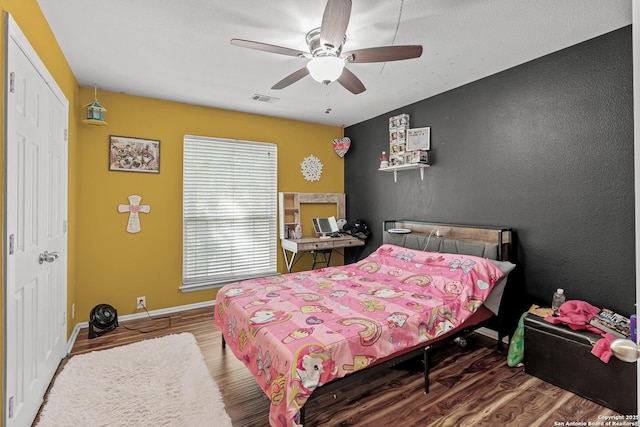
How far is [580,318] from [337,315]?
174 centimetres

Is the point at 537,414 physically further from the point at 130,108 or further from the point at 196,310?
the point at 130,108

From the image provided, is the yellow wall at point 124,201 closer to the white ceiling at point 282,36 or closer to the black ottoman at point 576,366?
the white ceiling at point 282,36

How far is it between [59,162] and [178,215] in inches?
57.5

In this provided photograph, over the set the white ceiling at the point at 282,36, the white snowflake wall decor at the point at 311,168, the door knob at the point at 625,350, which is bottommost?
the door knob at the point at 625,350

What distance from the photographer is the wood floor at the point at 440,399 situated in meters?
1.96

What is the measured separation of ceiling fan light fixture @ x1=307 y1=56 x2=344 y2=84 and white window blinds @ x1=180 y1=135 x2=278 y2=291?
7.90 feet

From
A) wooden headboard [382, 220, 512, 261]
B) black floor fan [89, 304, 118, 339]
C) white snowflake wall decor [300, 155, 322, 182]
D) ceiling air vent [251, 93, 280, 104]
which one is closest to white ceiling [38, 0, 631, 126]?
ceiling air vent [251, 93, 280, 104]

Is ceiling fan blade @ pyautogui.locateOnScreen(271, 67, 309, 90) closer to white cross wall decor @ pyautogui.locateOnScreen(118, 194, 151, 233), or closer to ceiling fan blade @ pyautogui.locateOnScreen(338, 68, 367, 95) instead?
ceiling fan blade @ pyautogui.locateOnScreen(338, 68, 367, 95)

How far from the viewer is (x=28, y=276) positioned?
181 cm

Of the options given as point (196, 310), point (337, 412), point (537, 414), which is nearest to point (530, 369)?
point (537, 414)

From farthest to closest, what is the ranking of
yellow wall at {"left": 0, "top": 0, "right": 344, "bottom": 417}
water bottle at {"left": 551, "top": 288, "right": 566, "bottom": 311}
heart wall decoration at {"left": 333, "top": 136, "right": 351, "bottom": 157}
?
heart wall decoration at {"left": 333, "top": 136, "right": 351, "bottom": 157}, yellow wall at {"left": 0, "top": 0, "right": 344, "bottom": 417}, water bottle at {"left": 551, "top": 288, "right": 566, "bottom": 311}

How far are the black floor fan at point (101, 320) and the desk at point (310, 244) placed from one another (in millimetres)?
2140

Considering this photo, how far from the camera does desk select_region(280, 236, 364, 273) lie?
423 cm

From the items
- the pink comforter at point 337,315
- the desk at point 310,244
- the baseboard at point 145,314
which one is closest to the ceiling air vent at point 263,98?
the desk at point 310,244
